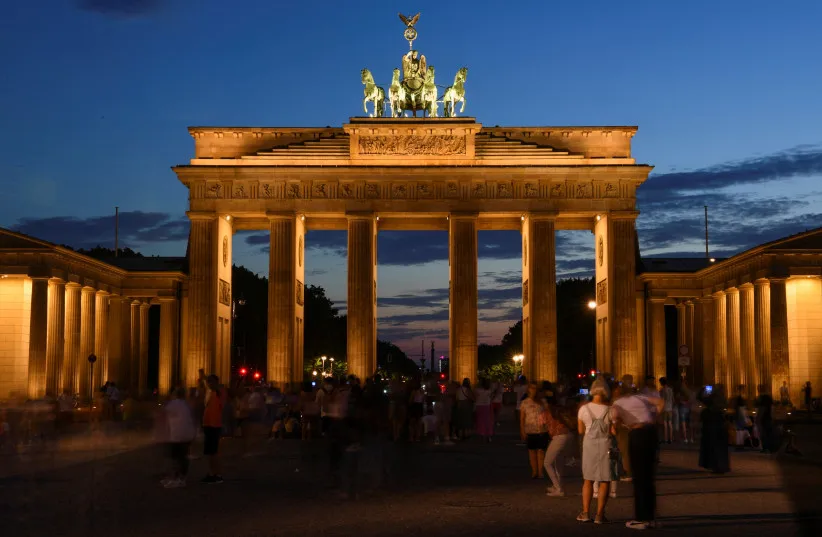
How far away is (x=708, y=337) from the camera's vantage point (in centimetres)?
7419

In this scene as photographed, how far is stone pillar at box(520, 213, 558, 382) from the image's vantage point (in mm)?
68312

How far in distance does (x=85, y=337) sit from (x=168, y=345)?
7.23m

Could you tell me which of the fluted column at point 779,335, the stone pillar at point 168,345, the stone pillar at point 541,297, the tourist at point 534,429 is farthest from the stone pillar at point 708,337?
the tourist at point 534,429

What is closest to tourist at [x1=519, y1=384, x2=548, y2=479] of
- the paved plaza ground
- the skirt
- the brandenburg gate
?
the paved plaza ground

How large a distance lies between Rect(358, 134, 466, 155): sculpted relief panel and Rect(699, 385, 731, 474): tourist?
148 feet

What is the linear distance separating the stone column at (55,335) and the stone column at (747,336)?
3713cm

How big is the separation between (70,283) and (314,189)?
1638cm

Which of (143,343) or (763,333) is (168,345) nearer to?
(143,343)

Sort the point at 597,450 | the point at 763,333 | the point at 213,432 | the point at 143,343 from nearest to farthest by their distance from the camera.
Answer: the point at 597,450 < the point at 213,432 < the point at 763,333 < the point at 143,343

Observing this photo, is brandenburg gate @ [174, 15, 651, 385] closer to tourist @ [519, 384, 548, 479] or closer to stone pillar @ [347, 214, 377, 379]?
stone pillar @ [347, 214, 377, 379]

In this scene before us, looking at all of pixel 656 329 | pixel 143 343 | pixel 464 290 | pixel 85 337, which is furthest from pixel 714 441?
pixel 143 343

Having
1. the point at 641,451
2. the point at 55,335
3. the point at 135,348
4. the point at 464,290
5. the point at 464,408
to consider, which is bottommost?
the point at 464,408

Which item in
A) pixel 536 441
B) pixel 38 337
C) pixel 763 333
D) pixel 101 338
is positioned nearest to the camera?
pixel 536 441

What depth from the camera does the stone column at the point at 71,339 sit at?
62.3 meters
